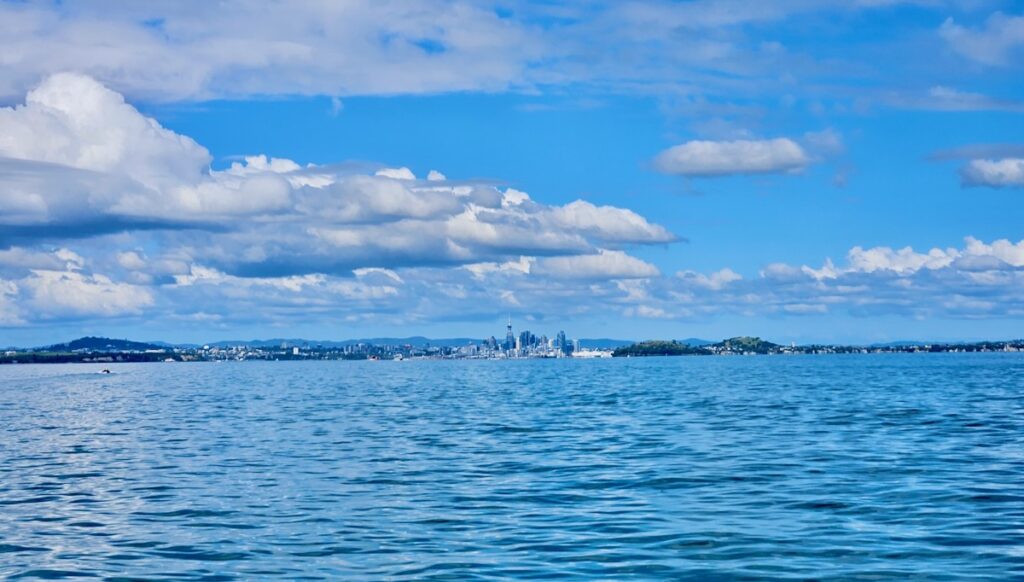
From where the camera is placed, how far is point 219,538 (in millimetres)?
29469

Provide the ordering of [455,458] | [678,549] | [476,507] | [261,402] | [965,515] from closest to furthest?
[678,549]
[965,515]
[476,507]
[455,458]
[261,402]

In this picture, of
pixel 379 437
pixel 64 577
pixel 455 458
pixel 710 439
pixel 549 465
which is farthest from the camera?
pixel 379 437

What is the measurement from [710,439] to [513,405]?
37457 mm

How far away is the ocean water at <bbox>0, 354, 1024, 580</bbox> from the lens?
25859mm

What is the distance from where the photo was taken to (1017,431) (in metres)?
55.1

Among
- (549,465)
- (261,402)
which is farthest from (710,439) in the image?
(261,402)

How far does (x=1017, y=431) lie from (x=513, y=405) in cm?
4415

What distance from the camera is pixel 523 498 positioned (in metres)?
35.7

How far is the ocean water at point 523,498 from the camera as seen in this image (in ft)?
84.8

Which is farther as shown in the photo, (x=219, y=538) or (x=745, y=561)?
(x=219, y=538)

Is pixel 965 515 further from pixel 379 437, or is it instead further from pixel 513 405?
pixel 513 405

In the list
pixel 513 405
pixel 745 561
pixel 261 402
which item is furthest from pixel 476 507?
pixel 261 402

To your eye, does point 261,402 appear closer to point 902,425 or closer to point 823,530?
point 902,425

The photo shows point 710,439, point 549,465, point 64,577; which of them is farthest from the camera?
point 710,439
